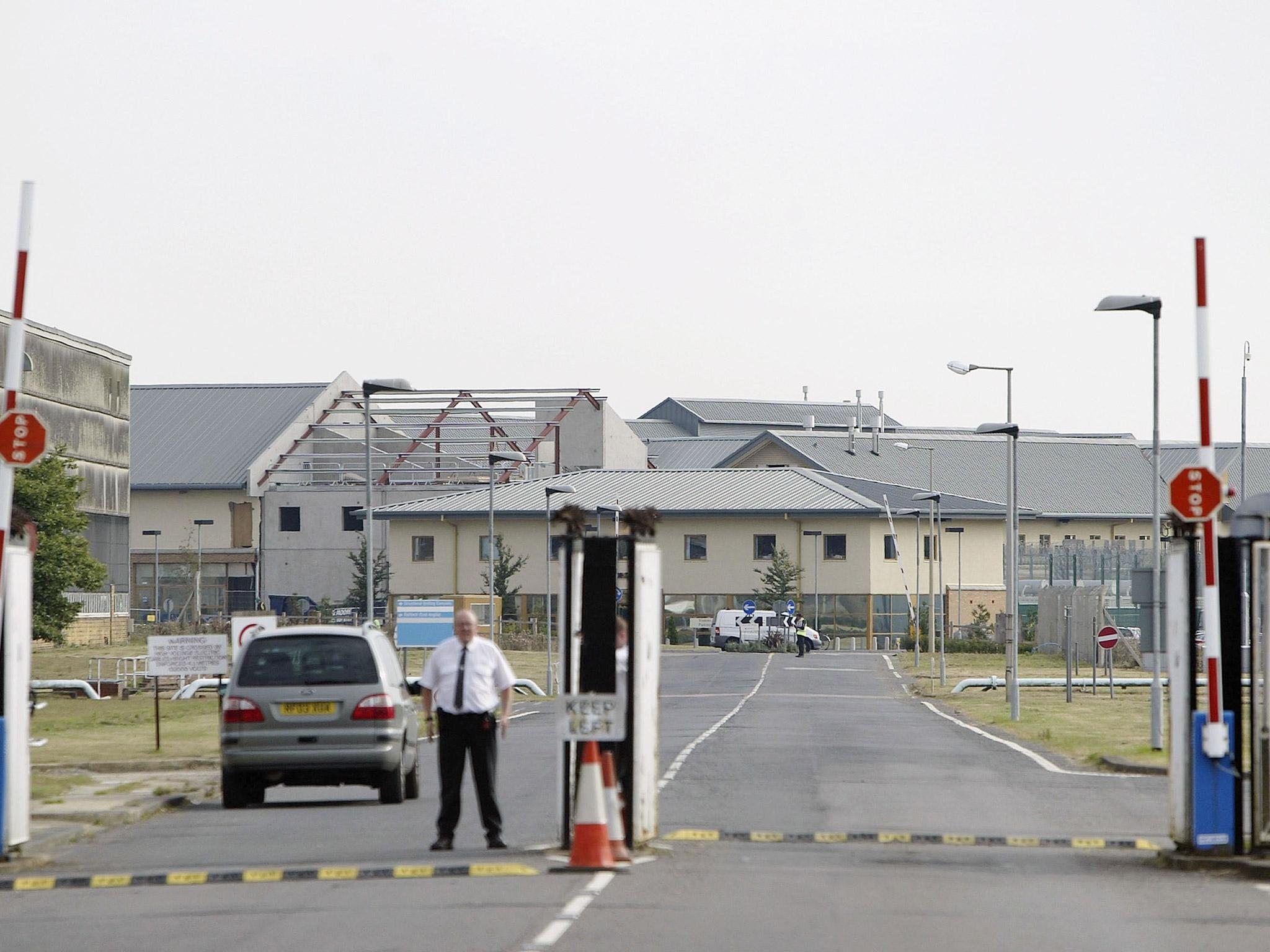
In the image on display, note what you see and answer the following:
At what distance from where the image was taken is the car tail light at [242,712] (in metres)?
17.3

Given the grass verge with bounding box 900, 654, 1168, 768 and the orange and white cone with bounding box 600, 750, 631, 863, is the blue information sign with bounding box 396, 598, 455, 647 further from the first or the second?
the orange and white cone with bounding box 600, 750, 631, 863

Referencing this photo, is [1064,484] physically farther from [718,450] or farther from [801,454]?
[718,450]

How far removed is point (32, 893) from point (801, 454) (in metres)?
106

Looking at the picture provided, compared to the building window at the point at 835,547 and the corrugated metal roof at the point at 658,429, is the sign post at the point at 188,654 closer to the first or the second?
the building window at the point at 835,547

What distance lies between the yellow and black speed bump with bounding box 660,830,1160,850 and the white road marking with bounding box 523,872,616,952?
2634 millimetres

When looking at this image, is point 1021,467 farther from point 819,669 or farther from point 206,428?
point 819,669

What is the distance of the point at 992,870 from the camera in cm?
1305

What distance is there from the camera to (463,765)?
1401cm

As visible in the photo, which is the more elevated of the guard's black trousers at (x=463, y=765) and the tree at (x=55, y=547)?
the tree at (x=55, y=547)

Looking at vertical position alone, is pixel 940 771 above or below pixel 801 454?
below

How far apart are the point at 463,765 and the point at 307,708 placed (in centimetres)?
380

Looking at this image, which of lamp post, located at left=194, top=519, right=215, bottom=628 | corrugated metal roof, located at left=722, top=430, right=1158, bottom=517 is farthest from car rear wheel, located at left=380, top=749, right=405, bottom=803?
corrugated metal roof, located at left=722, top=430, right=1158, bottom=517

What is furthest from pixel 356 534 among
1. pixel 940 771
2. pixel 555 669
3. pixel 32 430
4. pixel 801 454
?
pixel 32 430

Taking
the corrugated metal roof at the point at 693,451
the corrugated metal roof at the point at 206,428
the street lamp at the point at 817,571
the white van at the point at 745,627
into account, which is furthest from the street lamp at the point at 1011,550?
the corrugated metal roof at the point at 693,451
